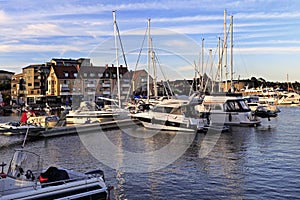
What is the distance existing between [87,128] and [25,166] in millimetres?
23784

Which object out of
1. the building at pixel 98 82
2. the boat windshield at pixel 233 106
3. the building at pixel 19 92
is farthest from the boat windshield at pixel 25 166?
the building at pixel 19 92

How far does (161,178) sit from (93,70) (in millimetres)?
74300

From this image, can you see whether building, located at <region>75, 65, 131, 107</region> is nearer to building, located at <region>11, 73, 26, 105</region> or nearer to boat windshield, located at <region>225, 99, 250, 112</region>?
building, located at <region>11, 73, 26, 105</region>

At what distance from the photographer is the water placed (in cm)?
1364

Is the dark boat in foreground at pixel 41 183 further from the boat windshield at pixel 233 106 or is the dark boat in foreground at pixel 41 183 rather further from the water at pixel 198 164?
the boat windshield at pixel 233 106

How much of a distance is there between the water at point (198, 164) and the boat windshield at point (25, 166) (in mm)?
3851

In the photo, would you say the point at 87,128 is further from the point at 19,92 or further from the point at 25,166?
the point at 19,92

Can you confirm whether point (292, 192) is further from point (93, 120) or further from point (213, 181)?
point (93, 120)

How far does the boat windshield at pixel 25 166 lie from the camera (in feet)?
32.2

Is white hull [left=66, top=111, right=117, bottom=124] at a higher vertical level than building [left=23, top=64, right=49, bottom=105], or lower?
lower

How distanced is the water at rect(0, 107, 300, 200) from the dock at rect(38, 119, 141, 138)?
1520mm

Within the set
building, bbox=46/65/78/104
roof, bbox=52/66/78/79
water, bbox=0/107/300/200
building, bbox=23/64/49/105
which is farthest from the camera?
building, bbox=23/64/49/105

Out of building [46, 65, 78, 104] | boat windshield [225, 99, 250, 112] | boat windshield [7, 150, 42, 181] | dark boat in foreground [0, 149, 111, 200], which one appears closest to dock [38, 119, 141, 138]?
boat windshield [225, 99, 250, 112]

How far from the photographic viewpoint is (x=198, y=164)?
18.5 meters
